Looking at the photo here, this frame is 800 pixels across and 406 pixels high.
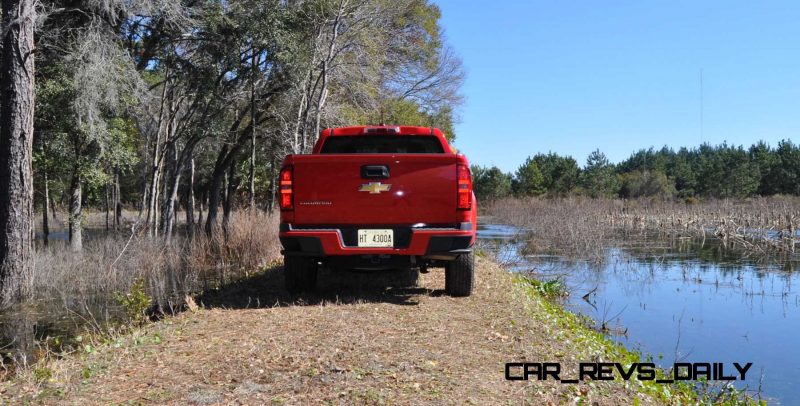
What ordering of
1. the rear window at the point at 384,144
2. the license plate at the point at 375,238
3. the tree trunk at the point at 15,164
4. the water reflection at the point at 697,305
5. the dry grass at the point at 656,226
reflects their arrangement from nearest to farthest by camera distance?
the license plate at the point at 375,238, the rear window at the point at 384,144, the water reflection at the point at 697,305, the tree trunk at the point at 15,164, the dry grass at the point at 656,226

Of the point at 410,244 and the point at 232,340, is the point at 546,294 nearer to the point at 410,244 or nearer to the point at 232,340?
the point at 410,244

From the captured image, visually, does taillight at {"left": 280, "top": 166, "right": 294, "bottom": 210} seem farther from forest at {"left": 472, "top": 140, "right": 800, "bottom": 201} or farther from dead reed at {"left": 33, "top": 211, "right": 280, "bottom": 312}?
forest at {"left": 472, "top": 140, "right": 800, "bottom": 201}

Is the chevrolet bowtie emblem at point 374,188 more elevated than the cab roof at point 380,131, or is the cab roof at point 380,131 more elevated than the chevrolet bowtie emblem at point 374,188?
the cab roof at point 380,131

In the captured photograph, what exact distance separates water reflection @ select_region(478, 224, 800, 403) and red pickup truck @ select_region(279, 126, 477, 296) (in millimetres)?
3292

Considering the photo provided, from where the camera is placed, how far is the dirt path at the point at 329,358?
12.6 ft

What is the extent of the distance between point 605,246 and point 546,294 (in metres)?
11.6

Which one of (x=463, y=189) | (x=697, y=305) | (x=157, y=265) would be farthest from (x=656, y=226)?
(x=463, y=189)

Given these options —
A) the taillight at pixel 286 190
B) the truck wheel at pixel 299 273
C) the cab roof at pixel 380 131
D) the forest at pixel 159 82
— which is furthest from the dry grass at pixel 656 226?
the taillight at pixel 286 190

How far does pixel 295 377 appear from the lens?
13.5ft

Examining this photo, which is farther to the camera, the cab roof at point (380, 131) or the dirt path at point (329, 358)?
the cab roof at point (380, 131)

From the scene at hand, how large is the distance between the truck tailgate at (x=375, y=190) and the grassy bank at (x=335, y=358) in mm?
1016

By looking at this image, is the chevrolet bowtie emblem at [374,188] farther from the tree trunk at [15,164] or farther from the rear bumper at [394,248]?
the tree trunk at [15,164]

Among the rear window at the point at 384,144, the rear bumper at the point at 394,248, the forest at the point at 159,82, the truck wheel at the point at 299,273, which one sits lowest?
the truck wheel at the point at 299,273

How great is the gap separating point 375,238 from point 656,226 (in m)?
28.3
